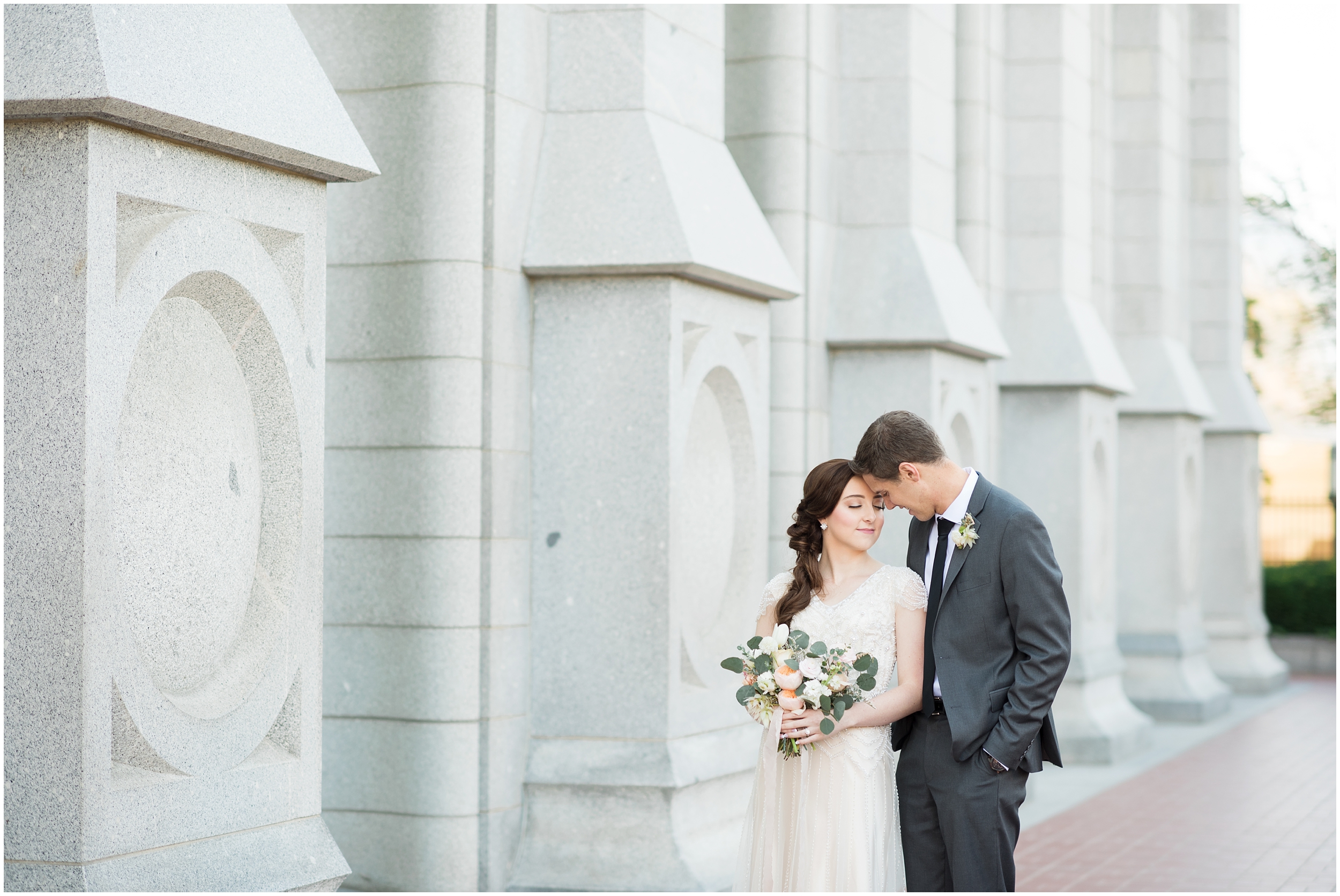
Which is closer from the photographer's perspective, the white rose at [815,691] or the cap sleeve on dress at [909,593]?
the white rose at [815,691]

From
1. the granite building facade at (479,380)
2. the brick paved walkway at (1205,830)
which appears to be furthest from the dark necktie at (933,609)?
the brick paved walkway at (1205,830)

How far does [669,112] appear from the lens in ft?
24.0

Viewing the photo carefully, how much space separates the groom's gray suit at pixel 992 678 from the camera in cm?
485

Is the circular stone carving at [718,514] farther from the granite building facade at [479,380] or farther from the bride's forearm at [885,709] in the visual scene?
the bride's forearm at [885,709]

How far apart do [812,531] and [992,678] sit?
777 mm

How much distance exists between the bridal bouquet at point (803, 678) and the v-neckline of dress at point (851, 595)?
0.18 m

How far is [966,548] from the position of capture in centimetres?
496

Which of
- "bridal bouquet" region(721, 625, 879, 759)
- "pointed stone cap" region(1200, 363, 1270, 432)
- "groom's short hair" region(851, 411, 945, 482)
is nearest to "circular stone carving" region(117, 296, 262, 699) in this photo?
"bridal bouquet" region(721, 625, 879, 759)

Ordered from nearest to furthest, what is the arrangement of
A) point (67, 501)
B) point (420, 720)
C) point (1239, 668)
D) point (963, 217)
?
point (67, 501) → point (420, 720) → point (963, 217) → point (1239, 668)

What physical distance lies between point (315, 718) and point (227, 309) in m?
1.36

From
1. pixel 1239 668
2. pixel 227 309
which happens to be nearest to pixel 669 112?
pixel 227 309

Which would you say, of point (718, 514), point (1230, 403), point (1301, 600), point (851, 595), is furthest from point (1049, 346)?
point (1301, 600)

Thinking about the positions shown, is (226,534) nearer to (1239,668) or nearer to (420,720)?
(420,720)

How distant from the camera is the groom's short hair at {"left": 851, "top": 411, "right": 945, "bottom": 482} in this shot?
16.5 ft
